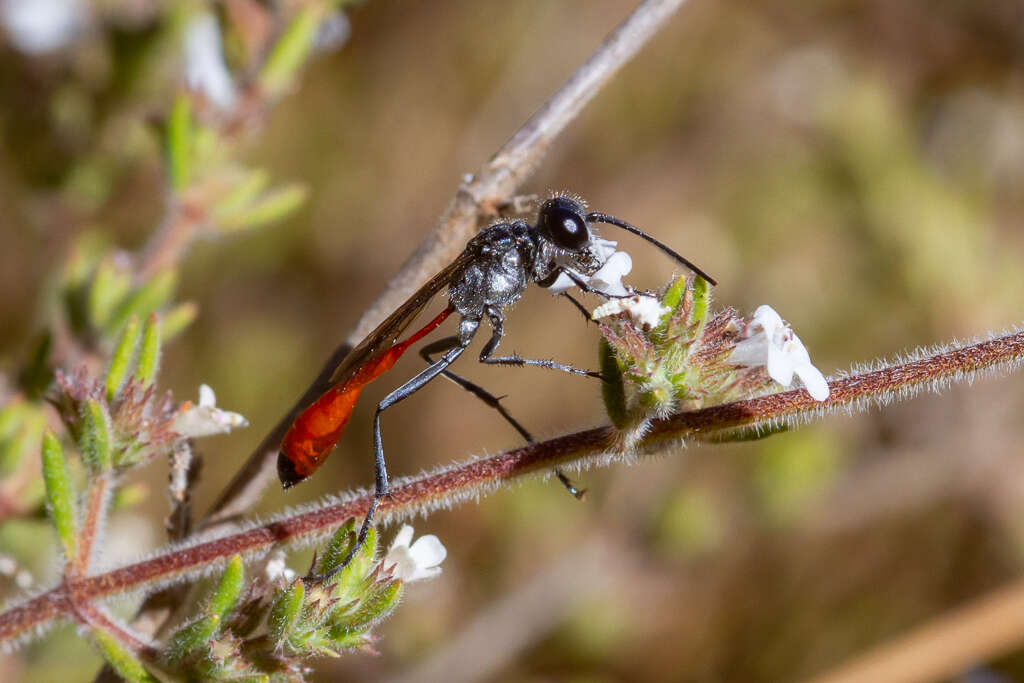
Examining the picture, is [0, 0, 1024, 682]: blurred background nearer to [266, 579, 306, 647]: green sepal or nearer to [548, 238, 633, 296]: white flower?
[548, 238, 633, 296]: white flower

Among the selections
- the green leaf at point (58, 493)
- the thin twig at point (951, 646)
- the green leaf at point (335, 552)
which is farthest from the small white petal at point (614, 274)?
the thin twig at point (951, 646)

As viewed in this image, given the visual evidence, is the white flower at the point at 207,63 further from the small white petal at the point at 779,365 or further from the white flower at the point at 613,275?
the small white petal at the point at 779,365

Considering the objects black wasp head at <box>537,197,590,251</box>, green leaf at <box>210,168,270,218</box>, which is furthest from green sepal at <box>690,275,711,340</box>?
green leaf at <box>210,168,270,218</box>

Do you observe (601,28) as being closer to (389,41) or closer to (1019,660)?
(389,41)

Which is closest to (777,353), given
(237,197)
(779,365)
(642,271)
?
(779,365)

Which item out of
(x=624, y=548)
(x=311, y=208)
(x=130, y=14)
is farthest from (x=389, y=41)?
(x=624, y=548)

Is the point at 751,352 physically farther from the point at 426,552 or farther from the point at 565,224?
the point at 426,552
